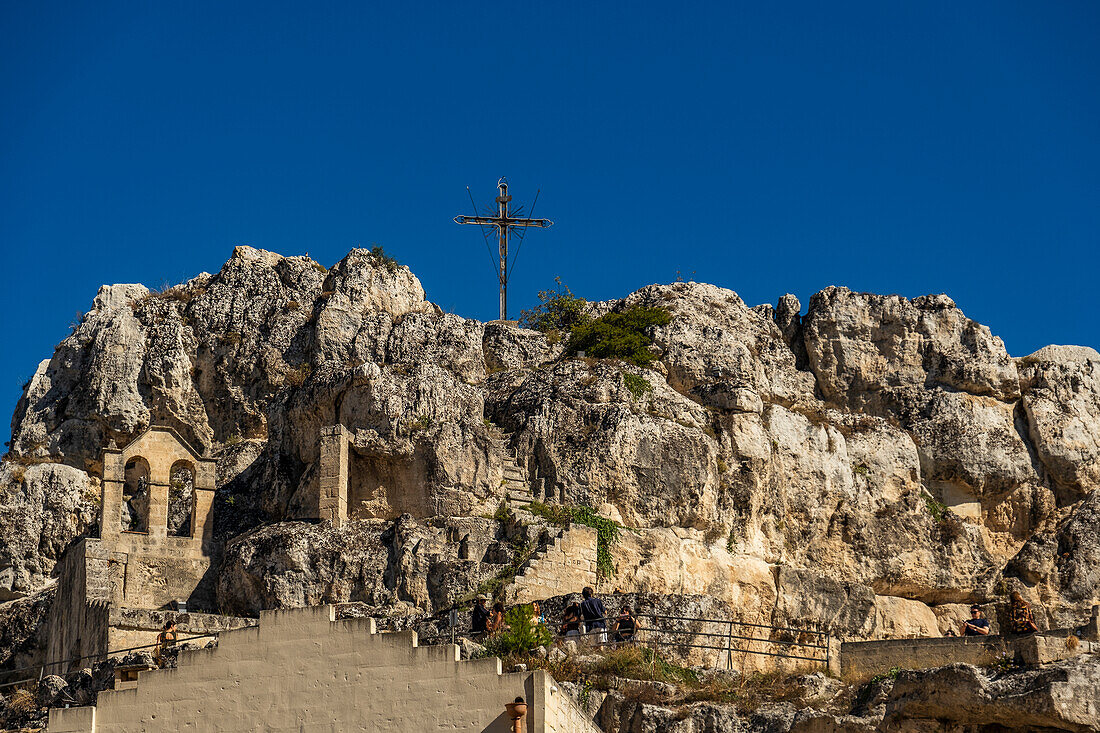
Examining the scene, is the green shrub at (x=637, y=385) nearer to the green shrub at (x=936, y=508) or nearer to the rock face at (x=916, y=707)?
the green shrub at (x=936, y=508)

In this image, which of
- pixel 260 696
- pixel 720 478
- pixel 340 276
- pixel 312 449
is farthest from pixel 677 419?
pixel 260 696

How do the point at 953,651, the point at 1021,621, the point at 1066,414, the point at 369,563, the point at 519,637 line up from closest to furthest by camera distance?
the point at 1021,621 < the point at 519,637 < the point at 953,651 < the point at 369,563 < the point at 1066,414

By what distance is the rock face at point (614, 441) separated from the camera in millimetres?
57438

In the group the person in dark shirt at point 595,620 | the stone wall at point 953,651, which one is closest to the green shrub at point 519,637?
the person in dark shirt at point 595,620

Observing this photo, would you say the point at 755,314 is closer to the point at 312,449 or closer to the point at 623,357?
the point at 623,357

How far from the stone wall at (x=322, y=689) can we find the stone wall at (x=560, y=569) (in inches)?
402

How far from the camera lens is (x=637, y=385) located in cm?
6159

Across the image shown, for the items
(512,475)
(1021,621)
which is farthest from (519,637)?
(512,475)

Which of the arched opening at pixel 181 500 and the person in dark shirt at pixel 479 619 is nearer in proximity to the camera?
the person in dark shirt at pixel 479 619

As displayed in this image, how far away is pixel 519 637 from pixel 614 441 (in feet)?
46.2

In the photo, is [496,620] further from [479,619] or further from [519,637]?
[519,637]

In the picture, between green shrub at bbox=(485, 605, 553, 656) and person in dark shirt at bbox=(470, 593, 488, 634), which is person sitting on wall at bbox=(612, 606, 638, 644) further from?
person in dark shirt at bbox=(470, 593, 488, 634)

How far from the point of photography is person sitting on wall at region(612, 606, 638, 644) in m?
47.6

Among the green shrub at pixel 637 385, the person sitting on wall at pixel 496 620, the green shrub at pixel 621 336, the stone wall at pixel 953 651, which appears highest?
the green shrub at pixel 621 336
